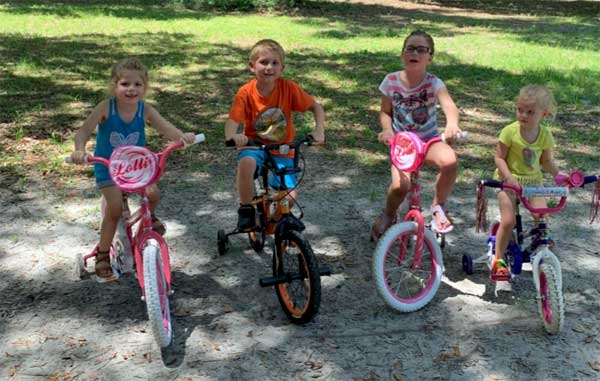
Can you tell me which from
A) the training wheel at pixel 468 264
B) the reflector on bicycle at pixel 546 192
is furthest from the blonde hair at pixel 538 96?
the training wheel at pixel 468 264

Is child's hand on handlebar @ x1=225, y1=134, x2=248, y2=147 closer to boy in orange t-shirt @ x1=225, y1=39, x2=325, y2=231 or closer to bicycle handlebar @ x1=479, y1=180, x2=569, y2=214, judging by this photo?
boy in orange t-shirt @ x1=225, y1=39, x2=325, y2=231

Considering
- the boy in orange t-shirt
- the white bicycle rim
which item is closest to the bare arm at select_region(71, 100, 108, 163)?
the boy in orange t-shirt

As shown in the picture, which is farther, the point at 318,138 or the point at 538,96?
the point at 318,138

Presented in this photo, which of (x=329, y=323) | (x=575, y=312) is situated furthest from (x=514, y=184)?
(x=329, y=323)

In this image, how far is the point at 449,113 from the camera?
4055mm

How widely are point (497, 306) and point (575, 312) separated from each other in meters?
0.44

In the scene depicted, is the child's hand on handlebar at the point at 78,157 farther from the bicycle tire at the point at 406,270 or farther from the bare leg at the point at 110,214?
the bicycle tire at the point at 406,270

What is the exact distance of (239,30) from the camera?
14844 millimetres

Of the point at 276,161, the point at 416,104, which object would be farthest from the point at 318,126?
the point at 416,104

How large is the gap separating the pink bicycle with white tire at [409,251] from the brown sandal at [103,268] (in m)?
1.58

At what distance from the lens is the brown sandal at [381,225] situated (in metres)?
4.69

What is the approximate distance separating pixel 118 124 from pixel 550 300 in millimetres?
2559

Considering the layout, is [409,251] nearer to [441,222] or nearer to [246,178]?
[441,222]

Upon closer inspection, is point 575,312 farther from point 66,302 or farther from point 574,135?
point 574,135
